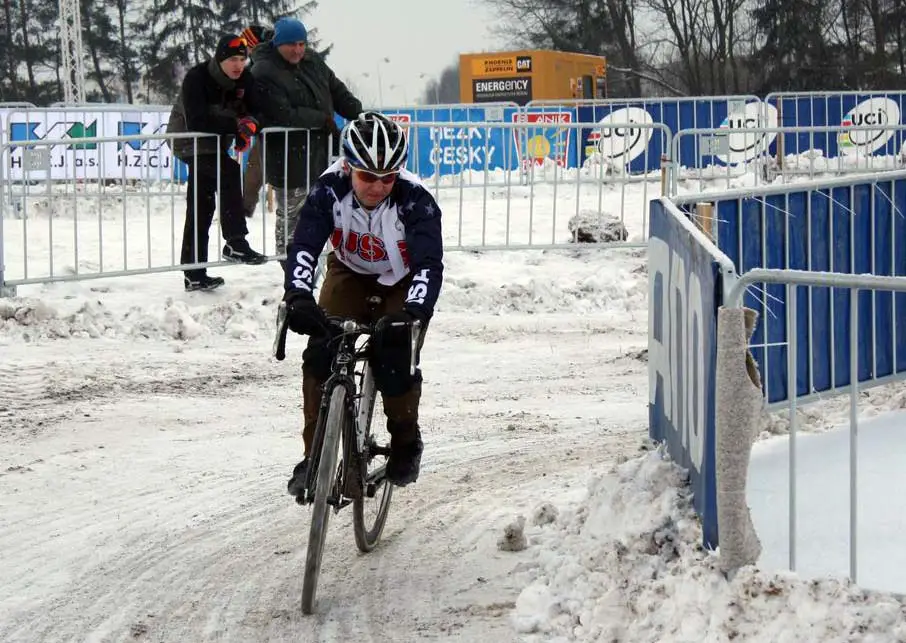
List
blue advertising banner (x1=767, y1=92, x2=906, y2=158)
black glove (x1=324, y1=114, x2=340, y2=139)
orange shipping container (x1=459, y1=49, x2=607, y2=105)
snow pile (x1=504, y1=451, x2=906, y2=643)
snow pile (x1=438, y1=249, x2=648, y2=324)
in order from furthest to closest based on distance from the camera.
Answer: orange shipping container (x1=459, y1=49, x2=607, y2=105) < blue advertising banner (x1=767, y1=92, x2=906, y2=158) < snow pile (x1=438, y1=249, x2=648, y2=324) < black glove (x1=324, y1=114, x2=340, y2=139) < snow pile (x1=504, y1=451, x2=906, y2=643)

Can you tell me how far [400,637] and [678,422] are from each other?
4.60 ft

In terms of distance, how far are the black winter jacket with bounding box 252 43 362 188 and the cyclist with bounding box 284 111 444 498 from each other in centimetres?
587

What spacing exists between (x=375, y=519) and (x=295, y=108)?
6.26 metres

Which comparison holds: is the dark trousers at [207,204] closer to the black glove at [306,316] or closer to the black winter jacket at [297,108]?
the black winter jacket at [297,108]

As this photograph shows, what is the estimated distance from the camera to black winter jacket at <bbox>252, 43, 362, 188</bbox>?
11.1 meters

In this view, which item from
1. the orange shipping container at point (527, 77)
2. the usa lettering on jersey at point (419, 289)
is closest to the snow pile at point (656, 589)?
the usa lettering on jersey at point (419, 289)

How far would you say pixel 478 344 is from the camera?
1062 centimetres

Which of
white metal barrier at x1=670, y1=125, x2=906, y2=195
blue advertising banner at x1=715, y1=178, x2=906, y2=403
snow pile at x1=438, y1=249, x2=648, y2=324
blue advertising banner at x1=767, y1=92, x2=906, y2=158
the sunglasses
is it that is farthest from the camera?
blue advertising banner at x1=767, y1=92, x2=906, y2=158

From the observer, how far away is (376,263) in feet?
17.5

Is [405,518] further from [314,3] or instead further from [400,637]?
[314,3]

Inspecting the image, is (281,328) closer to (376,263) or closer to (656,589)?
(376,263)

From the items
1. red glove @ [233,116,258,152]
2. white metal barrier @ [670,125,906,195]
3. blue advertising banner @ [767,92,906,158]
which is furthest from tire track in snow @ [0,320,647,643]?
blue advertising banner @ [767,92,906,158]

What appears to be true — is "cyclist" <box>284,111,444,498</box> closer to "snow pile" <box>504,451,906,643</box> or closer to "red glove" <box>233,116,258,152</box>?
"snow pile" <box>504,451,906,643</box>

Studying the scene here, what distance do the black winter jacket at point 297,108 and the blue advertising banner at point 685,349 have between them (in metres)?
5.70
